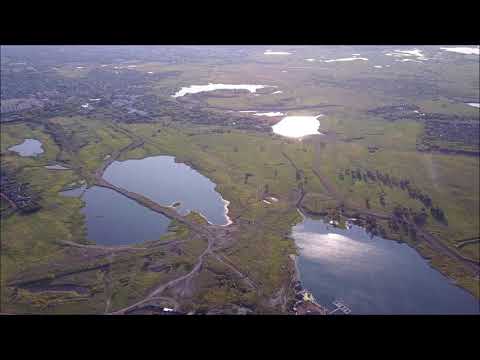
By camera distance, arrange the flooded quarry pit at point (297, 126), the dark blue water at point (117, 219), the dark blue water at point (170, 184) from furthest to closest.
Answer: the flooded quarry pit at point (297, 126), the dark blue water at point (170, 184), the dark blue water at point (117, 219)

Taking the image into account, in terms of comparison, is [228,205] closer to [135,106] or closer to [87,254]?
[87,254]

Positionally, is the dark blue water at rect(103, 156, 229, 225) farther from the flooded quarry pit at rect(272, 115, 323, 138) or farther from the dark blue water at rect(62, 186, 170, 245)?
the flooded quarry pit at rect(272, 115, 323, 138)

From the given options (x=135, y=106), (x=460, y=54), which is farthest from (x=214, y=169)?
(x=460, y=54)

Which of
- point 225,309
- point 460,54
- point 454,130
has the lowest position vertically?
point 225,309

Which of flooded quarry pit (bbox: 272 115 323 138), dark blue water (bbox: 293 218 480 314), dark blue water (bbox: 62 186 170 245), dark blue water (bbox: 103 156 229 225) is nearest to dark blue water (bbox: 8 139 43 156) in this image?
dark blue water (bbox: 103 156 229 225)

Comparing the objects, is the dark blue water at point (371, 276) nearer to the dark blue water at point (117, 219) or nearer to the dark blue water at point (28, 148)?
the dark blue water at point (117, 219)

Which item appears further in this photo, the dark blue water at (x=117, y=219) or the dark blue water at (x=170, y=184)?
the dark blue water at (x=170, y=184)

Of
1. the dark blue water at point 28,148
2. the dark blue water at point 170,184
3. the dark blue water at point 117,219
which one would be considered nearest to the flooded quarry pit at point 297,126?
the dark blue water at point 170,184
